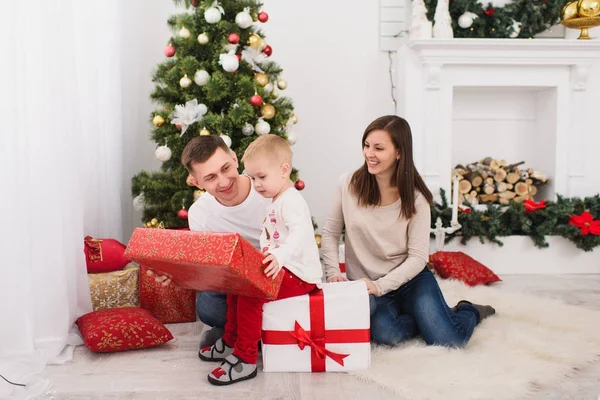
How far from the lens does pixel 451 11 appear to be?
365 centimetres

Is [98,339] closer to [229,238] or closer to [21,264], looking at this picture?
[21,264]

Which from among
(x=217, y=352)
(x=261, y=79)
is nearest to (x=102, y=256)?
(x=217, y=352)

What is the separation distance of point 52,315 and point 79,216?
0.41 m

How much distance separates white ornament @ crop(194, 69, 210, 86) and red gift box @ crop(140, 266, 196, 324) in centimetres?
99

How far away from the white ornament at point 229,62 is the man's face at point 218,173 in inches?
38.4

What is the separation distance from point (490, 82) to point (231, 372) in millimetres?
2742

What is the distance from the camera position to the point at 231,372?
1.83 meters

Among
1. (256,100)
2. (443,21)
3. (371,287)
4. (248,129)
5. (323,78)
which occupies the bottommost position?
(371,287)

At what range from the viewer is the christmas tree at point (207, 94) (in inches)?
115

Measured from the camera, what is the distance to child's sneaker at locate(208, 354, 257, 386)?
181 cm

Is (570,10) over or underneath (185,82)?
over

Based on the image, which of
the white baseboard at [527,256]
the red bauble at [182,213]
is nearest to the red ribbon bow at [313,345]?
the red bauble at [182,213]

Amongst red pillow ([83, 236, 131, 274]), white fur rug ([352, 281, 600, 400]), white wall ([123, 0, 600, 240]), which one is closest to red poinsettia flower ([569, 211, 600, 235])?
white wall ([123, 0, 600, 240])

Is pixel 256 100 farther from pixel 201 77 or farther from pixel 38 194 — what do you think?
pixel 38 194
